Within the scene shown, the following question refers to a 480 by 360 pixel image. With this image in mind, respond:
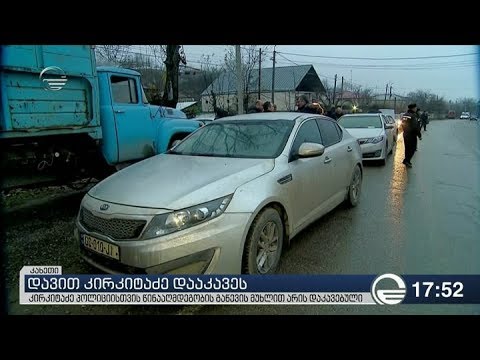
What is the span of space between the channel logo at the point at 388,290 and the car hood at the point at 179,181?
3.84 ft

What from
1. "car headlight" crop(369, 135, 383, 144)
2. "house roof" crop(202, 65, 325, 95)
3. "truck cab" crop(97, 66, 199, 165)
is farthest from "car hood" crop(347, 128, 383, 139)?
"house roof" crop(202, 65, 325, 95)

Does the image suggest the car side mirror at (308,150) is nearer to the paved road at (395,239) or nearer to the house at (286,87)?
the paved road at (395,239)

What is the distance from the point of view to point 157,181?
98.8 inches

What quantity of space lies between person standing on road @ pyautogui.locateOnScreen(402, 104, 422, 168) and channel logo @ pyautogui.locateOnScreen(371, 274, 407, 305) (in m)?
6.76

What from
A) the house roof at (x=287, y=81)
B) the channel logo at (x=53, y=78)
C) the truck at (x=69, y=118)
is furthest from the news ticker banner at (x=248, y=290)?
the house roof at (x=287, y=81)

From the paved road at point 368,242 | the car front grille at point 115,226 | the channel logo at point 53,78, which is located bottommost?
the paved road at point 368,242

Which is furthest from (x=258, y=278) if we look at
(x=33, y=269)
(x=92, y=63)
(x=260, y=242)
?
(x=92, y=63)

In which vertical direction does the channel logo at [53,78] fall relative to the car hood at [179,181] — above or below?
above

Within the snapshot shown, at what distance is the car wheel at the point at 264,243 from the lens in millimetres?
2377

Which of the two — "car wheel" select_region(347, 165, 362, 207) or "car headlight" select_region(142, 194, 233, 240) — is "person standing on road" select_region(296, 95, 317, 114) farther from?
"car headlight" select_region(142, 194, 233, 240)

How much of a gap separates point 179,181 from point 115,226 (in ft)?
1.88
